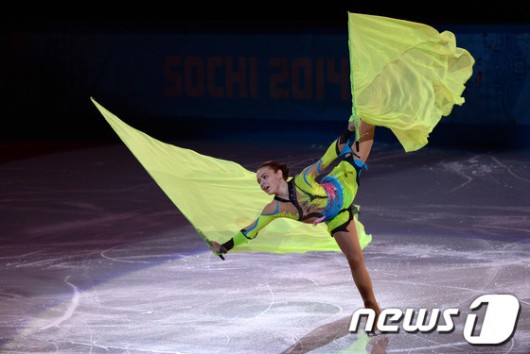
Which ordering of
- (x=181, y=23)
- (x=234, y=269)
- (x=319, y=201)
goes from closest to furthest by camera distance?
(x=319, y=201)
(x=234, y=269)
(x=181, y=23)

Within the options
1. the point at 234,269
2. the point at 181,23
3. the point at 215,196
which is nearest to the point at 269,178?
the point at 215,196

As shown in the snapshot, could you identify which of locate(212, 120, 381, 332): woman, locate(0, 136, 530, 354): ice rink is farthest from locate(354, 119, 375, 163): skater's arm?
locate(0, 136, 530, 354): ice rink

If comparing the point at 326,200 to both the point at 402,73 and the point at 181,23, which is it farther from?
the point at 181,23

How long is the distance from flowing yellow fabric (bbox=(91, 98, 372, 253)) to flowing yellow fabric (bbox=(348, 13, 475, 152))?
0.98 meters

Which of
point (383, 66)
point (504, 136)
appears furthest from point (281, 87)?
point (383, 66)

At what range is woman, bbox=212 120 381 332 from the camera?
23.5 ft

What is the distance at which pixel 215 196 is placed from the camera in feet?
26.2

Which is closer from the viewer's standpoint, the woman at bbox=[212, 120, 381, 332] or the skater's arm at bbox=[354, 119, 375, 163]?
the woman at bbox=[212, 120, 381, 332]

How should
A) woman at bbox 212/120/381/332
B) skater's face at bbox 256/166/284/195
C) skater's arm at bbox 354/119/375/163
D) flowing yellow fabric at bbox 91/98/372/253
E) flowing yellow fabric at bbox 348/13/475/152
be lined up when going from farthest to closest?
flowing yellow fabric at bbox 91/98/372/253, flowing yellow fabric at bbox 348/13/475/152, skater's arm at bbox 354/119/375/163, woman at bbox 212/120/381/332, skater's face at bbox 256/166/284/195

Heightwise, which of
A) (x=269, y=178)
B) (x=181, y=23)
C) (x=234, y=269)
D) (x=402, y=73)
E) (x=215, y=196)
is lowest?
(x=234, y=269)

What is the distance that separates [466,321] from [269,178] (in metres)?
1.72

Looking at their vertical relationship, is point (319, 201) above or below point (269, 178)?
below

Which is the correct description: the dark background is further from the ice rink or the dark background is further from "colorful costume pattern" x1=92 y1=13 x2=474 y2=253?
"colorful costume pattern" x1=92 y1=13 x2=474 y2=253

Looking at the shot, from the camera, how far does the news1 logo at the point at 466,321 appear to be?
23.4ft
